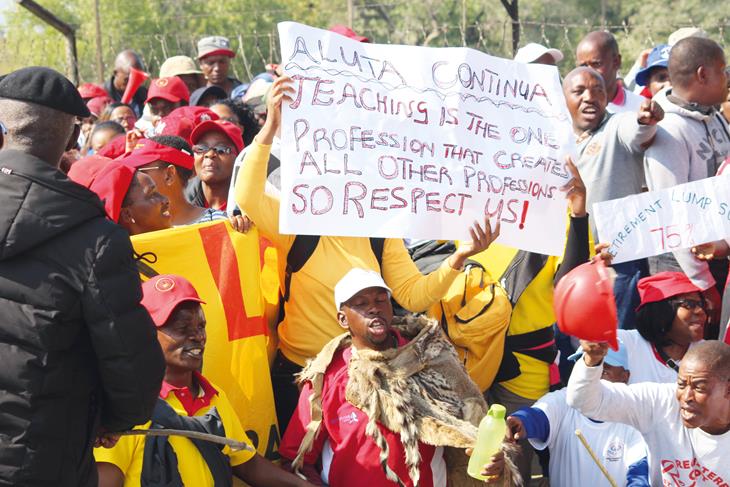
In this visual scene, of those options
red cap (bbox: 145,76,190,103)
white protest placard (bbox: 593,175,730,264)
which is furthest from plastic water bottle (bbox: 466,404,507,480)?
red cap (bbox: 145,76,190,103)

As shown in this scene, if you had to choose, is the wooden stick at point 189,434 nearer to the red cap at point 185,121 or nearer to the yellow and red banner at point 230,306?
the yellow and red banner at point 230,306

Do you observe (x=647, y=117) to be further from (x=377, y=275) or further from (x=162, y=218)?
(x=162, y=218)

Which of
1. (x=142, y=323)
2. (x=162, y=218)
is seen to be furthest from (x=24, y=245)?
(x=162, y=218)

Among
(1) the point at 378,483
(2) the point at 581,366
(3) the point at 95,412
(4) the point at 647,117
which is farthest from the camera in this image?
(4) the point at 647,117

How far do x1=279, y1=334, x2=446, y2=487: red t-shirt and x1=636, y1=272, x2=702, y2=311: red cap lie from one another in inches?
59.7

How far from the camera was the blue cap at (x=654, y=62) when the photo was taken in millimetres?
8258

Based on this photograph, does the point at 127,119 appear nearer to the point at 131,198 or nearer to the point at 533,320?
the point at 131,198

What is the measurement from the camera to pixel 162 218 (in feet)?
16.6

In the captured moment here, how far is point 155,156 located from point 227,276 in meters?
0.75

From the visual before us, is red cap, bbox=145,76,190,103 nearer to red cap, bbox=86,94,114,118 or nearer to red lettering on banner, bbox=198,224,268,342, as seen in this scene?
red cap, bbox=86,94,114,118

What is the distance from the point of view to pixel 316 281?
5.23m

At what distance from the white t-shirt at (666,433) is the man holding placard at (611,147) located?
1485mm

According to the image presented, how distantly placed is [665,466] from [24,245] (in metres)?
2.79

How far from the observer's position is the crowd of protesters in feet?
10.5
